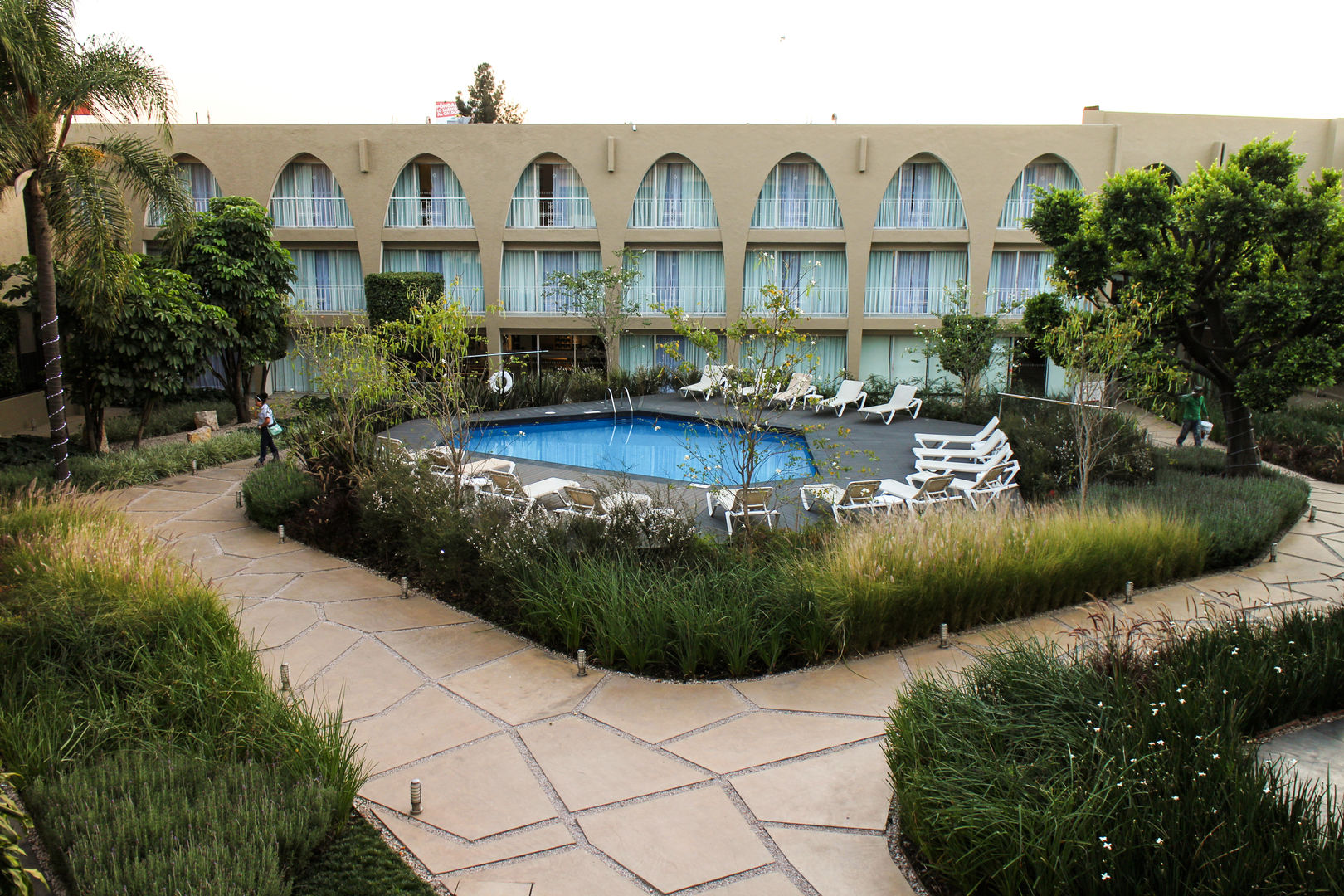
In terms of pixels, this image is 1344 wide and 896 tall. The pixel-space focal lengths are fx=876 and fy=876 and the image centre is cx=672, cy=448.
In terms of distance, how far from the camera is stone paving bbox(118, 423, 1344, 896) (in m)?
4.28

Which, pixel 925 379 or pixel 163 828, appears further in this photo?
pixel 925 379

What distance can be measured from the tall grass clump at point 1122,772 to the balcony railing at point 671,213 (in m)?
20.0

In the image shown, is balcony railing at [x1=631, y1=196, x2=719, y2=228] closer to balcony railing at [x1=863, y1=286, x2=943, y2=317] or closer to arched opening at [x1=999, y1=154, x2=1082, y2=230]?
balcony railing at [x1=863, y1=286, x2=943, y2=317]

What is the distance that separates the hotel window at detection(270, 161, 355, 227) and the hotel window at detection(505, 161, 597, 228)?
15.4ft

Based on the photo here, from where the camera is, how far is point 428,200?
24047 millimetres

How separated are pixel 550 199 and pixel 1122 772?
877 inches

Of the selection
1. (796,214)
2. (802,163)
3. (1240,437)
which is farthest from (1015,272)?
(1240,437)

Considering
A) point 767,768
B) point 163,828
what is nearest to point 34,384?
point 163,828

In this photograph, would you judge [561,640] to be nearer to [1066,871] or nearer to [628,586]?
[628,586]

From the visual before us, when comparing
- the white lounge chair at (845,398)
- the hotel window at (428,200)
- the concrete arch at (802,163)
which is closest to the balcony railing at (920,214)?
the concrete arch at (802,163)

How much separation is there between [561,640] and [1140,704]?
13.6 feet

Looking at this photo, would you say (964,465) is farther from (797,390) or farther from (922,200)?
(922,200)

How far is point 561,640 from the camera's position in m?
Answer: 7.04

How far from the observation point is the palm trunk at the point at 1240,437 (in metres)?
11.8
